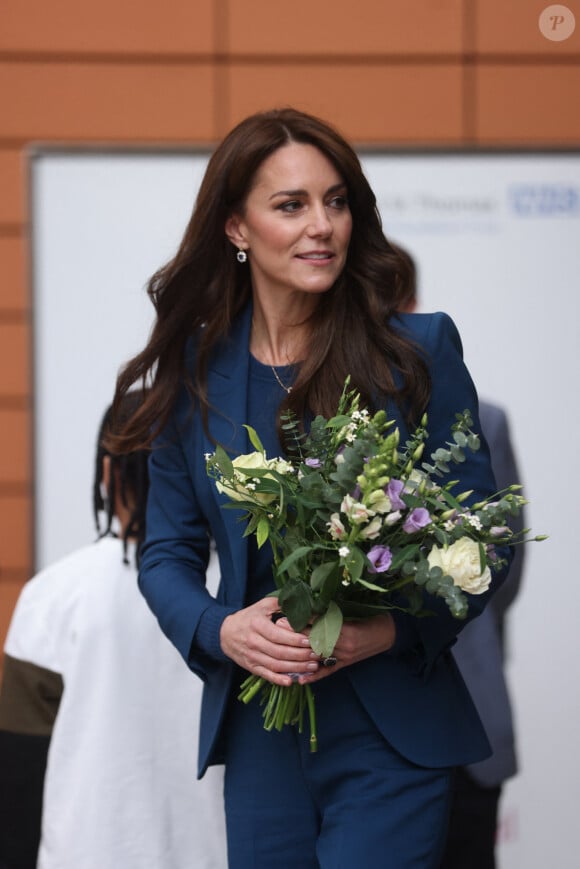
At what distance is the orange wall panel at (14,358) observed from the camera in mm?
4211

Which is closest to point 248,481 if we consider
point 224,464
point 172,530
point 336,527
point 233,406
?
point 224,464

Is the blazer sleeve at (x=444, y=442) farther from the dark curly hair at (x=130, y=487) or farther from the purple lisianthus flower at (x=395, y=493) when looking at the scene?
the dark curly hair at (x=130, y=487)

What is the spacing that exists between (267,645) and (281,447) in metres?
0.39

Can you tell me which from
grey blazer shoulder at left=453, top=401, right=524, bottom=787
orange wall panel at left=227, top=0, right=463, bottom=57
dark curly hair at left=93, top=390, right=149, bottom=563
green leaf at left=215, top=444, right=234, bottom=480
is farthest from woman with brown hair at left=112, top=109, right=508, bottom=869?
orange wall panel at left=227, top=0, right=463, bottom=57

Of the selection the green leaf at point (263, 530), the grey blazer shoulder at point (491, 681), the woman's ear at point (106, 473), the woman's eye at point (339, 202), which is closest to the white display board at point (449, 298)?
the grey blazer shoulder at point (491, 681)

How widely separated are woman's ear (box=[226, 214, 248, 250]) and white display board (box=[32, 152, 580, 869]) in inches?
55.6

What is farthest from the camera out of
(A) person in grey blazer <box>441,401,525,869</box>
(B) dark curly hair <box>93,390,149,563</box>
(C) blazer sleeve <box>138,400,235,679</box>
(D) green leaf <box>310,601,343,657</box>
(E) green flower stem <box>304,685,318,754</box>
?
(A) person in grey blazer <box>441,401,525,869</box>

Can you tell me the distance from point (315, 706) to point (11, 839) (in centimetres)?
119

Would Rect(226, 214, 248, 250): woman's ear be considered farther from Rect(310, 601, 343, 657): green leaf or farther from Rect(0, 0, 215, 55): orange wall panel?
Rect(0, 0, 215, 55): orange wall panel

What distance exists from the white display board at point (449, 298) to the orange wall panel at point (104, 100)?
8.5 inches

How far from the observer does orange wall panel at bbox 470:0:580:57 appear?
13.7ft

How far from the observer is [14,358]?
166 inches

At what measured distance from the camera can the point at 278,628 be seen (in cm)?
218

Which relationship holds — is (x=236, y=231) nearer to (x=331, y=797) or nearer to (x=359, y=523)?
(x=359, y=523)
